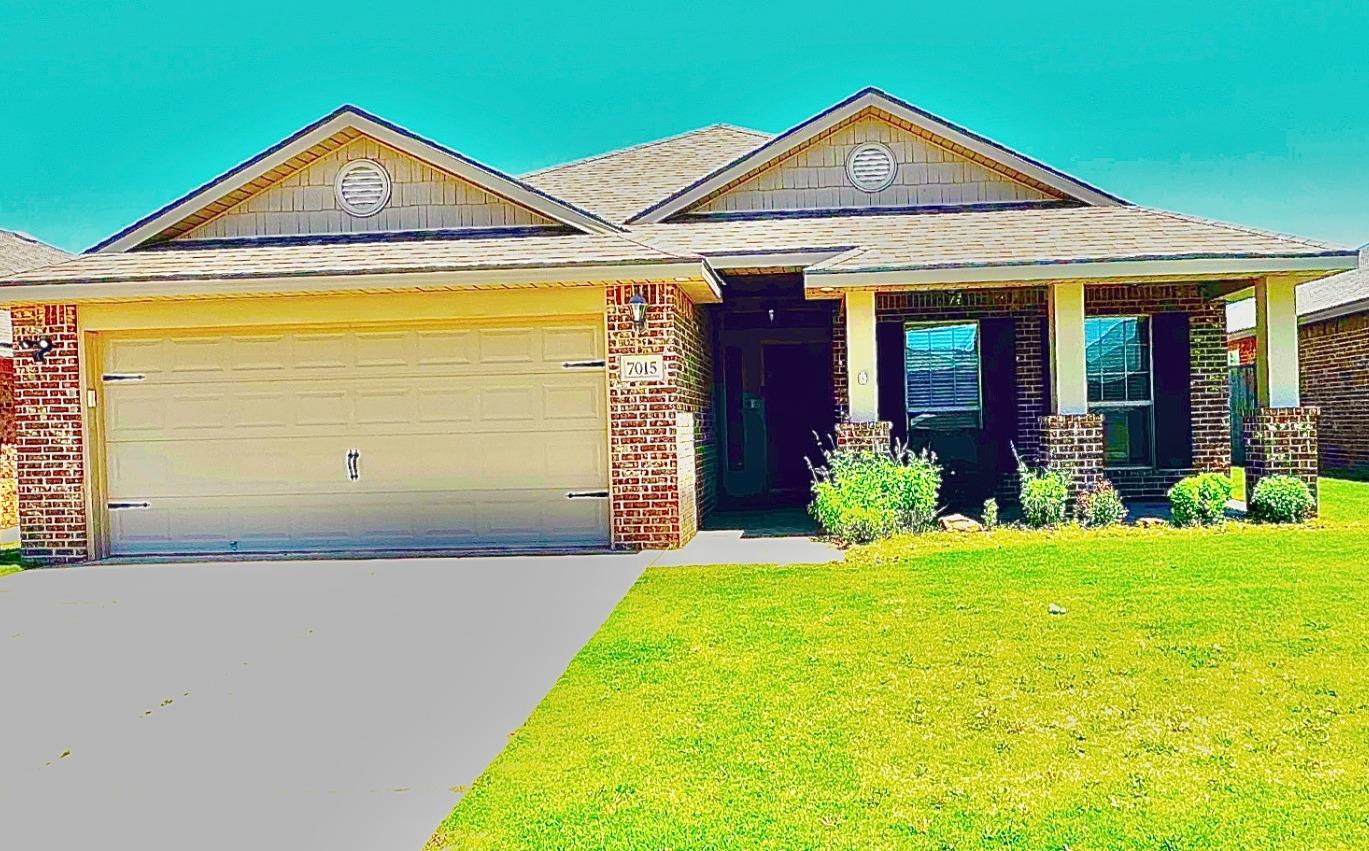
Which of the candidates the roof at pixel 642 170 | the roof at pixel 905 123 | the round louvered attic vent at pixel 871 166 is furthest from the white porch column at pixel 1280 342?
the roof at pixel 642 170

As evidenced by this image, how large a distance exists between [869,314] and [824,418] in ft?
→ 14.8

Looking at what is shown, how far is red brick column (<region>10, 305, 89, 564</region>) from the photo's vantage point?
11.4m

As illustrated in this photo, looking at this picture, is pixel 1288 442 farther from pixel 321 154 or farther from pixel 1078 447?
pixel 321 154

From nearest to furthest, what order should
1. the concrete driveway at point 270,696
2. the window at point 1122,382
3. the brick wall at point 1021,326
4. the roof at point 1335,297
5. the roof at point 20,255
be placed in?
the concrete driveway at point 270,696 → the brick wall at point 1021,326 → the window at point 1122,382 → the roof at point 20,255 → the roof at point 1335,297

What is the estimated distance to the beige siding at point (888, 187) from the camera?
13.8 m

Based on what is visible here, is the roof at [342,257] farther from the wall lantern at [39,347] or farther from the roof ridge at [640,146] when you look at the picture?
the roof ridge at [640,146]

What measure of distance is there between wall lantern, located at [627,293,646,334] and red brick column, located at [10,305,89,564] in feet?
18.7

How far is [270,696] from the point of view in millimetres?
5879

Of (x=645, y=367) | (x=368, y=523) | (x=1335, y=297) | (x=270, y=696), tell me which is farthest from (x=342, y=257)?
(x=1335, y=297)

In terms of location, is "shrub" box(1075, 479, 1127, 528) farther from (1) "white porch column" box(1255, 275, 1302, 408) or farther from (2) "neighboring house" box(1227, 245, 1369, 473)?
(2) "neighboring house" box(1227, 245, 1369, 473)

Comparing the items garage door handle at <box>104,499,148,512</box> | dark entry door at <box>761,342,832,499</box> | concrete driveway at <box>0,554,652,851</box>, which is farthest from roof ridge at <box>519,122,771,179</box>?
concrete driveway at <box>0,554,652,851</box>

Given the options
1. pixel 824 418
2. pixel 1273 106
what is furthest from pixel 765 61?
pixel 1273 106

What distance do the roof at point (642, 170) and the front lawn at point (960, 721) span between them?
8358mm

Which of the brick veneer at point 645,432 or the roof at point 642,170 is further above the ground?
the roof at point 642,170
